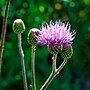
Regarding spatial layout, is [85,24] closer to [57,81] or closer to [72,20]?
[72,20]

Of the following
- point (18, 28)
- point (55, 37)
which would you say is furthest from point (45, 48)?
point (55, 37)

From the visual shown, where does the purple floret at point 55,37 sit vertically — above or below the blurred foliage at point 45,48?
above

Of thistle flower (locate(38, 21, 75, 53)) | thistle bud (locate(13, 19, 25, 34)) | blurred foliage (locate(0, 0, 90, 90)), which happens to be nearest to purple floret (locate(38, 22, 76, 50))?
thistle flower (locate(38, 21, 75, 53))

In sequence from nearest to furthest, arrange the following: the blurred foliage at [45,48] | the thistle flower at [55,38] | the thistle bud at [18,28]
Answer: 1. the thistle flower at [55,38]
2. the thistle bud at [18,28]
3. the blurred foliage at [45,48]

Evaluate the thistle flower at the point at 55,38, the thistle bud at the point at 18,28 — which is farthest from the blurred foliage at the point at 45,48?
the thistle flower at the point at 55,38

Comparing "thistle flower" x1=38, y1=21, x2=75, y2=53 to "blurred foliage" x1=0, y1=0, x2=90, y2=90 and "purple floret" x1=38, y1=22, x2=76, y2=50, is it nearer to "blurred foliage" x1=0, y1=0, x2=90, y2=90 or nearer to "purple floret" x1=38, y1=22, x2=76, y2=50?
"purple floret" x1=38, y1=22, x2=76, y2=50

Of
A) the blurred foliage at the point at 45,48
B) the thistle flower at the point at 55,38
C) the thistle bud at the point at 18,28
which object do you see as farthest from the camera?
the blurred foliage at the point at 45,48

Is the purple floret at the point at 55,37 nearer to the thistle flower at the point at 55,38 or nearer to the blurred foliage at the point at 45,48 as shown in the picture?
the thistle flower at the point at 55,38
